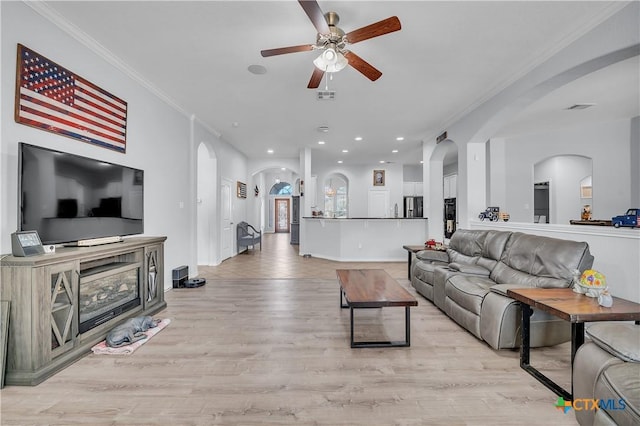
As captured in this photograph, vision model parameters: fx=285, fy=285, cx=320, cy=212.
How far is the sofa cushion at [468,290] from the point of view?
2699mm

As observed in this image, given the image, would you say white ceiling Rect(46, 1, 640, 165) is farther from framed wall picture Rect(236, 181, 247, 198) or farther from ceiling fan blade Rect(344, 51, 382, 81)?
framed wall picture Rect(236, 181, 247, 198)

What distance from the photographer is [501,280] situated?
3061mm

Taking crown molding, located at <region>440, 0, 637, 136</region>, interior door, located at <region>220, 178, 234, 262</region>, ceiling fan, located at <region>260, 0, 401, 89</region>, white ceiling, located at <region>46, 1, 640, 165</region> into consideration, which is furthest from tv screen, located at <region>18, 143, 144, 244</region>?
crown molding, located at <region>440, 0, 637, 136</region>

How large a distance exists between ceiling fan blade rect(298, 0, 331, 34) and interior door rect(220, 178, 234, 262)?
203 inches

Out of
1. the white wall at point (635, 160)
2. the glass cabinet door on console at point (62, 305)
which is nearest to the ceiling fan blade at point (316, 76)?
the glass cabinet door on console at point (62, 305)

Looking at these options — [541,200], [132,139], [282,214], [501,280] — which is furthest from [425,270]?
[282,214]

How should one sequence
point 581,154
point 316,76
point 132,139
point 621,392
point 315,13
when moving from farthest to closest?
point 581,154 < point 132,139 < point 316,76 < point 315,13 < point 621,392

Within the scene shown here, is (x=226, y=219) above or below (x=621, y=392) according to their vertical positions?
above

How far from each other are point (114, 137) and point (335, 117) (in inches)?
134

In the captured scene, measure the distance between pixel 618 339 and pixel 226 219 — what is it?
6971mm

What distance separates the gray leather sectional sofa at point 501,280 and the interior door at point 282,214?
1226 cm

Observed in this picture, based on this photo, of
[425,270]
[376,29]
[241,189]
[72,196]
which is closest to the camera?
[376,29]

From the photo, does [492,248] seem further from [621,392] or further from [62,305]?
[62,305]

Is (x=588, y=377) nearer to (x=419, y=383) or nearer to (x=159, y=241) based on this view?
(x=419, y=383)
